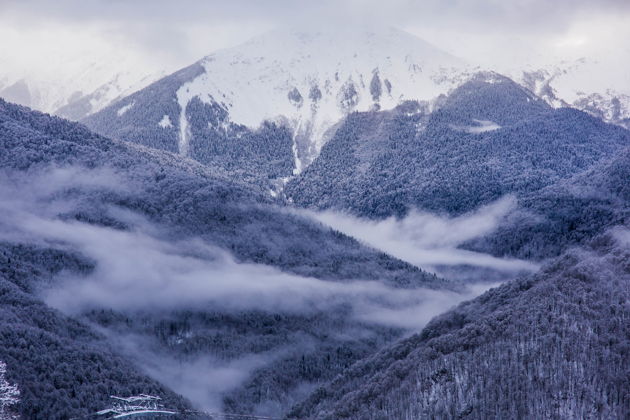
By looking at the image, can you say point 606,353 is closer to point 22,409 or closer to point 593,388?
point 593,388

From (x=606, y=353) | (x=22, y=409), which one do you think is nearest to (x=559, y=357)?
(x=606, y=353)

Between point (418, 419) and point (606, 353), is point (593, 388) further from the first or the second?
point (418, 419)

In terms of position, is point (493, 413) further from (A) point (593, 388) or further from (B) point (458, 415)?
(A) point (593, 388)

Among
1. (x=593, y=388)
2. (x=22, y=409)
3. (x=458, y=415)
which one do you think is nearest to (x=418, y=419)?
(x=458, y=415)

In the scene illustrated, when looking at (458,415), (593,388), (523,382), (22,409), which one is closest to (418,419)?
(458,415)

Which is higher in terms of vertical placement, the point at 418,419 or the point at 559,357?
the point at 559,357

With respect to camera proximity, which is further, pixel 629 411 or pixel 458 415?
pixel 458 415

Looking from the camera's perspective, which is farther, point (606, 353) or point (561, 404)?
point (606, 353)
